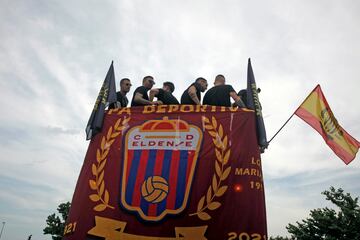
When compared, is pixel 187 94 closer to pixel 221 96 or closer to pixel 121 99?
pixel 221 96

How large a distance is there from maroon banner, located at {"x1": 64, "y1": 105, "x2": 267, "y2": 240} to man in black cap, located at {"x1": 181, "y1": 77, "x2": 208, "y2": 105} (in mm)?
532

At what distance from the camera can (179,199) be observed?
Result: 513 centimetres

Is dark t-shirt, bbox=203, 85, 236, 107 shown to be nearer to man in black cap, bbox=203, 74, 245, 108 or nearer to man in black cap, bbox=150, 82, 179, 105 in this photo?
man in black cap, bbox=203, 74, 245, 108

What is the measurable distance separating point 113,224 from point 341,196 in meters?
14.9

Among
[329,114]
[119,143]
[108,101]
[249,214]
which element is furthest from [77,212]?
[329,114]

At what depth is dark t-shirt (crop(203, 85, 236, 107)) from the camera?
256 inches

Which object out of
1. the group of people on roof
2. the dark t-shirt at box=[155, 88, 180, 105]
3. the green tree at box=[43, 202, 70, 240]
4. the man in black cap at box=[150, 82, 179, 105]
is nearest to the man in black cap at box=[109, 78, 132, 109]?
the group of people on roof

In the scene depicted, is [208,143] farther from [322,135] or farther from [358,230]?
[358,230]

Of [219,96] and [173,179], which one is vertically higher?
[219,96]

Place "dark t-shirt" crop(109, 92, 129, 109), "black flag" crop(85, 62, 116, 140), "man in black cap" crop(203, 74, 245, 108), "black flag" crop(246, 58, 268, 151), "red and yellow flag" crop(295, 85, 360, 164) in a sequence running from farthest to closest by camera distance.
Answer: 1. "dark t-shirt" crop(109, 92, 129, 109)
2. "red and yellow flag" crop(295, 85, 360, 164)
3. "man in black cap" crop(203, 74, 245, 108)
4. "black flag" crop(85, 62, 116, 140)
5. "black flag" crop(246, 58, 268, 151)

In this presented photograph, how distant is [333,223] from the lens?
1480 centimetres

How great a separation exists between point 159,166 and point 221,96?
2.19m

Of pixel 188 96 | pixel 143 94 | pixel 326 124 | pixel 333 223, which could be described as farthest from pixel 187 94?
pixel 333 223

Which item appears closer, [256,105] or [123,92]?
[256,105]
